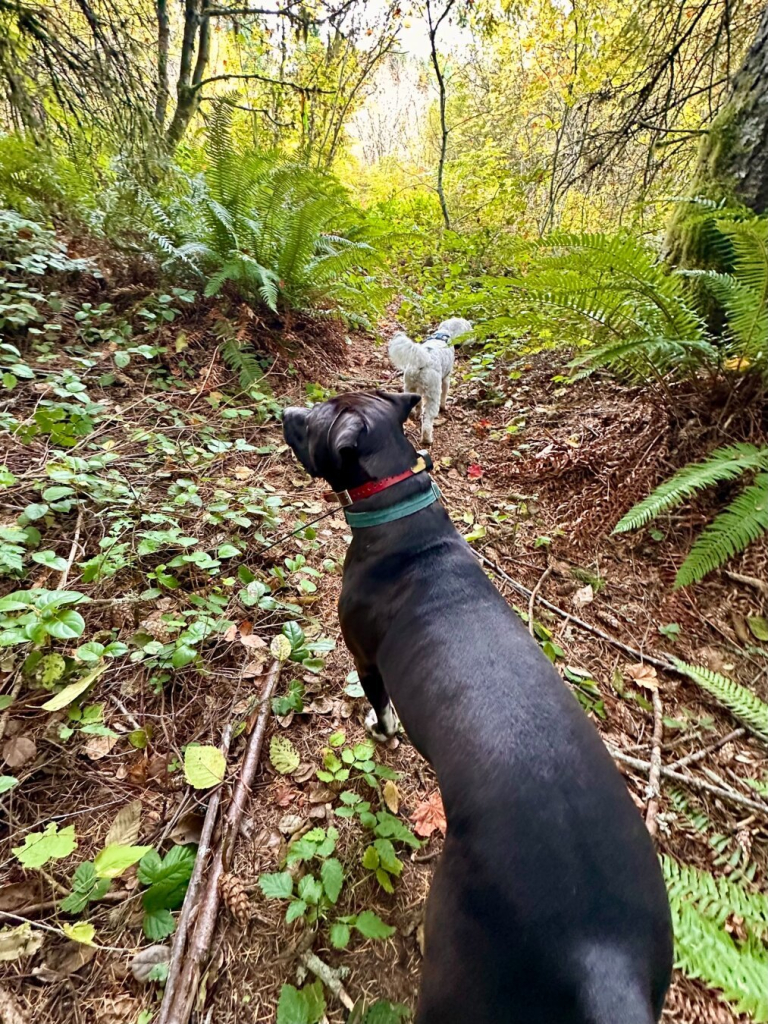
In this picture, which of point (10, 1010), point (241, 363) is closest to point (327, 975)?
point (10, 1010)

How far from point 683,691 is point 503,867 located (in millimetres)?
1671

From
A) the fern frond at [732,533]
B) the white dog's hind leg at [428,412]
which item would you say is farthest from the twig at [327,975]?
the white dog's hind leg at [428,412]

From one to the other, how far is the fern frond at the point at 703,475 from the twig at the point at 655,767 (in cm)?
85

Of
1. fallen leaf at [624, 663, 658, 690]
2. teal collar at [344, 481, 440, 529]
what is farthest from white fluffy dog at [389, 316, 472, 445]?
fallen leaf at [624, 663, 658, 690]

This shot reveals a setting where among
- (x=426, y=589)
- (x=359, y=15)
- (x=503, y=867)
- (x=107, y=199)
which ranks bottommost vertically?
(x=503, y=867)

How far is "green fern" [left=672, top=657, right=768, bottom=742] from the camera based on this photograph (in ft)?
6.43

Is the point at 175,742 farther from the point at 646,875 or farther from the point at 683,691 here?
the point at 683,691

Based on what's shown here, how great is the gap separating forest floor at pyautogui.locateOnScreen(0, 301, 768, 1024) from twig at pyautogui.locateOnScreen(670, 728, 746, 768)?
0.02m

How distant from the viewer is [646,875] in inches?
43.6

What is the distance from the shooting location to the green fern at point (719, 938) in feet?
3.82

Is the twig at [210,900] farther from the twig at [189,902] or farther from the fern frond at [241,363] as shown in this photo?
the fern frond at [241,363]

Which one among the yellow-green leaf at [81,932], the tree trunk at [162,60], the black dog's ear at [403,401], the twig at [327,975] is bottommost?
the twig at [327,975]

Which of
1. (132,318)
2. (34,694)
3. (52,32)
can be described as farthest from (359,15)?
(34,694)

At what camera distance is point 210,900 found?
4.90 ft
